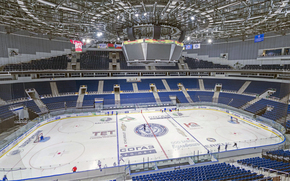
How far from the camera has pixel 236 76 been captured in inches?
1320

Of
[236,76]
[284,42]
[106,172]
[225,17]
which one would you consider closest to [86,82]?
[106,172]

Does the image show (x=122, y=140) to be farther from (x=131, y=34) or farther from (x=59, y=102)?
(x=59, y=102)

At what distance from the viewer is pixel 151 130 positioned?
61.7ft

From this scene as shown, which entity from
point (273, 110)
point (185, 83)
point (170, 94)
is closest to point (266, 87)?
point (273, 110)

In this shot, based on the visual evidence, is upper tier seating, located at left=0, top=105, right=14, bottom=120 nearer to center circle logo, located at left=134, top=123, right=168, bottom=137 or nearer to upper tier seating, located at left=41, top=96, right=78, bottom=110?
upper tier seating, located at left=41, top=96, right=78, bottom=110

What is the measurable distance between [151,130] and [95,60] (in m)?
24.2

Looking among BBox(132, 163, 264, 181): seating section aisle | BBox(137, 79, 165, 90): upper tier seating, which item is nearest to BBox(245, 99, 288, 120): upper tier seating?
BBox(132, 163, 264, 181): seating section aisle

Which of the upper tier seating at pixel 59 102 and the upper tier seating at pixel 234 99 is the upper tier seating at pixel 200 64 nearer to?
the upper tier seating at pixel 234 99

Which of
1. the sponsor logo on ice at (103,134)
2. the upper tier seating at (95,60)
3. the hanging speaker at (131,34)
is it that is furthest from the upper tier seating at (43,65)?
the hanging speaker at (131,34)

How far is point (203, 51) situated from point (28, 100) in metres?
40.8

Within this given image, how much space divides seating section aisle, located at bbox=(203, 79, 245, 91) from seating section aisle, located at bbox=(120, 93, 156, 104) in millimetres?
13939

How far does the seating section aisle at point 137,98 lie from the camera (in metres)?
29.0

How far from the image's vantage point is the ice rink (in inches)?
470

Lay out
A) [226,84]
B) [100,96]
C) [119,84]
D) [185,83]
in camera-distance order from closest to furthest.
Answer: [100,96], [226,84], [119,84], [185,83]
